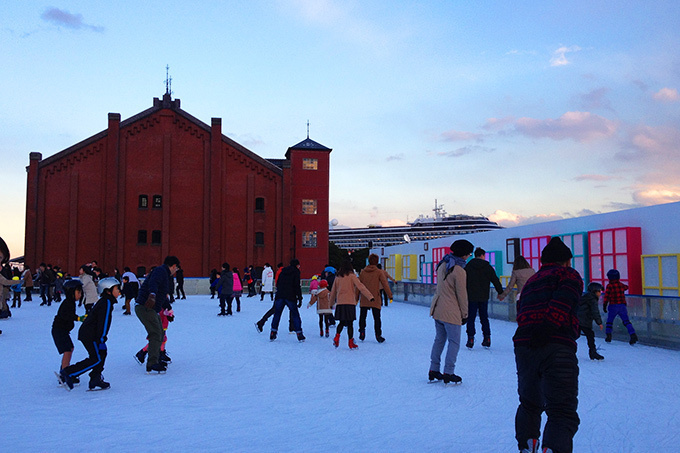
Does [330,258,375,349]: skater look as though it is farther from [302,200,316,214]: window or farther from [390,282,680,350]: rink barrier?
[302,200,316,214]: window

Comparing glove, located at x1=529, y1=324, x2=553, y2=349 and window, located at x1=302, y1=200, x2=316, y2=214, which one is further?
window, located at x1=302, y1=200, x2=316, y2=214

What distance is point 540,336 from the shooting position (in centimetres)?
380

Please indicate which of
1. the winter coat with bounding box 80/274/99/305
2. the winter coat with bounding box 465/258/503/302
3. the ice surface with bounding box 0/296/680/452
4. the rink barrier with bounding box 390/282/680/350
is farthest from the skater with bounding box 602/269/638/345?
the winter coat with bounding box 80/274/99/305

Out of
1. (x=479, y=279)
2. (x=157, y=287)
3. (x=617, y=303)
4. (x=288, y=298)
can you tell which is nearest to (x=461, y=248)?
(x=479, y=279)

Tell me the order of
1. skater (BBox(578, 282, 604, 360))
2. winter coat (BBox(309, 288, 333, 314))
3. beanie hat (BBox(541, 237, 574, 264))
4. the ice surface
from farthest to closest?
1. winter coat (BBox(309, 288, 333, 314))
2. skater (BBox(578, 282, 604, 360))
3. the ice surface
4. beanie hat (BBox(541, 237, 574, 264))

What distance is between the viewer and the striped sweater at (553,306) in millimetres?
3764

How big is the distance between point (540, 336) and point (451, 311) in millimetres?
3343

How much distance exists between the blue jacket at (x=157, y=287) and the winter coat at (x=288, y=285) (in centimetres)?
386

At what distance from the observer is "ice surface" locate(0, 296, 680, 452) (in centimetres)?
476

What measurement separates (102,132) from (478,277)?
35.9 meters

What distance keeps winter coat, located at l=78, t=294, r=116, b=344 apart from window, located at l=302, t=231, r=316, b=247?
36.1 metres

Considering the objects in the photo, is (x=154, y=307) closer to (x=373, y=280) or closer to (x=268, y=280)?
(x=373, y=280)

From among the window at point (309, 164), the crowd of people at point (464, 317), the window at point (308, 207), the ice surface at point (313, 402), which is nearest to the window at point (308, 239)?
the window at point (308, 207)

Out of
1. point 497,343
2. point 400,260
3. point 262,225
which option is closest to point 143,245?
point 262,225
